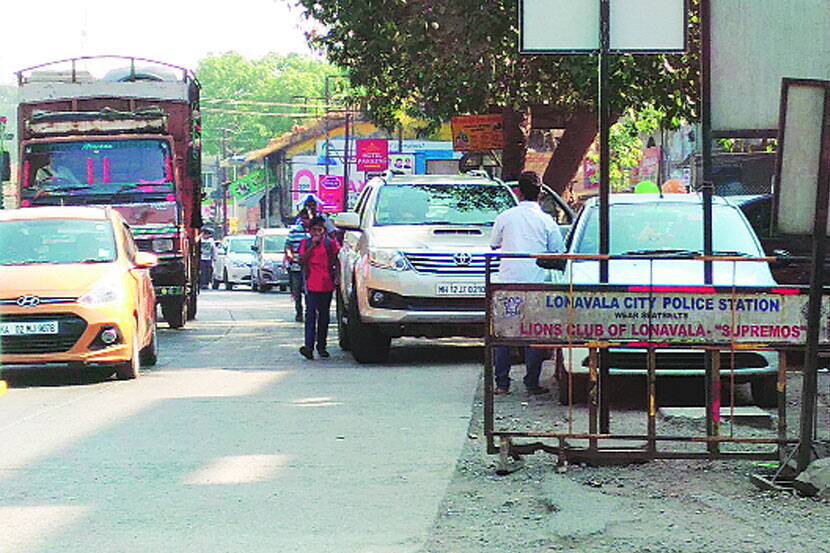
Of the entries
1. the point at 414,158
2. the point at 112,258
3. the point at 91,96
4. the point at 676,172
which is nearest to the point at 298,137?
the point at 414,158

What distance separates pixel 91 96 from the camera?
23.9m

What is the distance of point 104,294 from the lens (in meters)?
15.1

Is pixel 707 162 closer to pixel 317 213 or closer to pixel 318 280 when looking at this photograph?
pixel 318 280

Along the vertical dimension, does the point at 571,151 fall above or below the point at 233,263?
above

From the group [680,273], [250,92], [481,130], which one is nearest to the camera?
[680,273]

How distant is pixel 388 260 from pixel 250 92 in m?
120

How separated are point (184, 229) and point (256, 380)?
8.37m

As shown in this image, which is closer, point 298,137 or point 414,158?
point 414,158

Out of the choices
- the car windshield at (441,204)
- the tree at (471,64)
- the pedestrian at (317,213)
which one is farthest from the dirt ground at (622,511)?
the tree at (471,64)

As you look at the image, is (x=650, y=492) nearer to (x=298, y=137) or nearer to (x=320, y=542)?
(x=320, y=542)

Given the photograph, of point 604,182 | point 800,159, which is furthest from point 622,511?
point 604,182

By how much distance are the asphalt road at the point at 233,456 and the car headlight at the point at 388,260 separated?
104 centimetres

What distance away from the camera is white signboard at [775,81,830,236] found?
8125 mm

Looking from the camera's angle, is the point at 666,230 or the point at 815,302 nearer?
the point at 815,302
